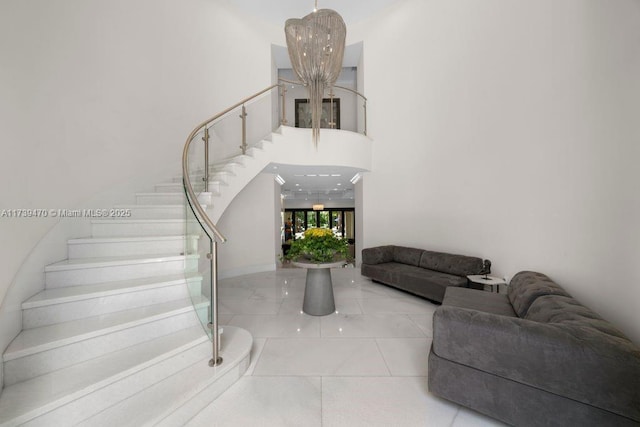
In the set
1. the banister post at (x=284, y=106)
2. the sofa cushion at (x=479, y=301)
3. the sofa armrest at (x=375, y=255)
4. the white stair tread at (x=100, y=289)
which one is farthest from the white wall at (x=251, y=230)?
the sofa cushion at (x=479, y=301)

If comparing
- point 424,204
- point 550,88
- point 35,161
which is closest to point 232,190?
point 35,161

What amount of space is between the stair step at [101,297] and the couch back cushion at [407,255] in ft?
12.6

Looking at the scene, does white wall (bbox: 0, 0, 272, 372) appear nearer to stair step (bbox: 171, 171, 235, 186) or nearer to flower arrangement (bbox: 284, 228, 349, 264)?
stair step (bbox: 171, 171, 235, 186)

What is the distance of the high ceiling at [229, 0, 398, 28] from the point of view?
5594 mm

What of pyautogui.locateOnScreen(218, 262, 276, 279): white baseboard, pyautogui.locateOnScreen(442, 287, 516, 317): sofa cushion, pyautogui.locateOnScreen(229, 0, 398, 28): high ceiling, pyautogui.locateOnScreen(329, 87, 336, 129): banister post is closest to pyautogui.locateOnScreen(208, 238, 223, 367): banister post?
pyautogui.locateOnScreen(442, 287, 516, 317): sofa cushion

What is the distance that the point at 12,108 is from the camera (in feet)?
6.65

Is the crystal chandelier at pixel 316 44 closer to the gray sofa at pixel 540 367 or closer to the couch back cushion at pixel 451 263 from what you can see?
the gray sofa at pixel 540 367

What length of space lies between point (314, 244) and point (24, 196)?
2.70 meters

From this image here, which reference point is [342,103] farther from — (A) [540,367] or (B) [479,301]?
(A) [540,367]

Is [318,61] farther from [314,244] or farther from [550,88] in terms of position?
[550,88]

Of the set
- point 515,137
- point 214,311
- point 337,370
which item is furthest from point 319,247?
point 515,137

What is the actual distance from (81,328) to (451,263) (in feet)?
14.6

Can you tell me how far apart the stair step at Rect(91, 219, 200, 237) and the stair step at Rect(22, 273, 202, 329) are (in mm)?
614

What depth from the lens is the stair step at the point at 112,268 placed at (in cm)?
203
